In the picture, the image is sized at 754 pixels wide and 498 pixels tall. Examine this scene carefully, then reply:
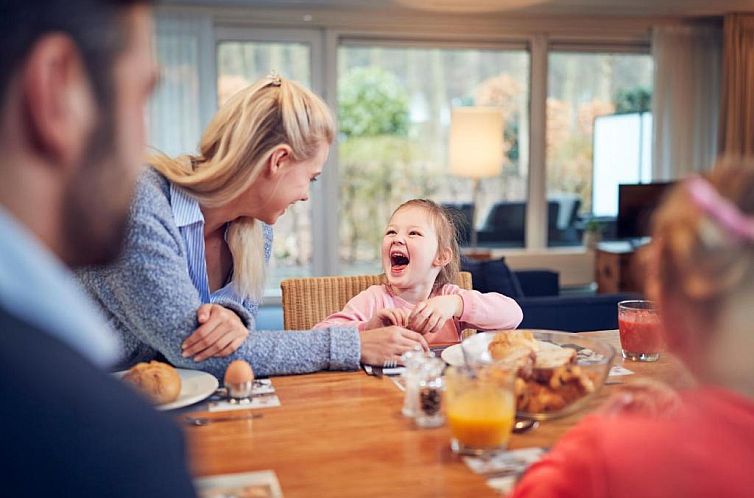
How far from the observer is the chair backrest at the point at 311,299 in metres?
2.21

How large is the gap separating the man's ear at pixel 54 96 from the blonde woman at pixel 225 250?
3.22 feet

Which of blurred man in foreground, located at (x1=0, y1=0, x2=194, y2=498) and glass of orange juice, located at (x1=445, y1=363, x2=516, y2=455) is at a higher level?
blurred man in foreground, located at (x1=0, y1=0, x2=194, y2=498)

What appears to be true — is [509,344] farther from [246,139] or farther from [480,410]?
[246,139]

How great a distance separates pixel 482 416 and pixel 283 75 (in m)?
5.43

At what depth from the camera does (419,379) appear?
135 centimetres

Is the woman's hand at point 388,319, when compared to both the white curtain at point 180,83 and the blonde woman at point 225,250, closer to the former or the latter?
the blonde woman at point 225,250

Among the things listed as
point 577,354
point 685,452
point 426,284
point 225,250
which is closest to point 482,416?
point 685,452

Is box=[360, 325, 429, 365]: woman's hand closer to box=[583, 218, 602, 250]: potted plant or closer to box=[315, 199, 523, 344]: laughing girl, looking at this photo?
box=[315, 199, 523, 344]: laughing girl

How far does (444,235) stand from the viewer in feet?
7.54

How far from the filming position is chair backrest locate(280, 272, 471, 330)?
221 centimetres

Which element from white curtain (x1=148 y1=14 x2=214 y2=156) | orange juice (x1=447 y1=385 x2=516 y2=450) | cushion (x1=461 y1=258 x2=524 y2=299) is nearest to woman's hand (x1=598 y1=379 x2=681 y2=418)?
orange juice (x1=447 y1=385 x2=516 y2=450)

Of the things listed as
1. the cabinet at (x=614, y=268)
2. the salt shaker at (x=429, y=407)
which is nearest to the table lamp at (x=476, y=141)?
the cabinet at (x=614, y=268)

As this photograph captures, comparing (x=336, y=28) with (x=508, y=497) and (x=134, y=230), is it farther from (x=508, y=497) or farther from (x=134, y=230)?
(x=508, y=497)

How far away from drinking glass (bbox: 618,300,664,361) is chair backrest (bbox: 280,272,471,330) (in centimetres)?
77
